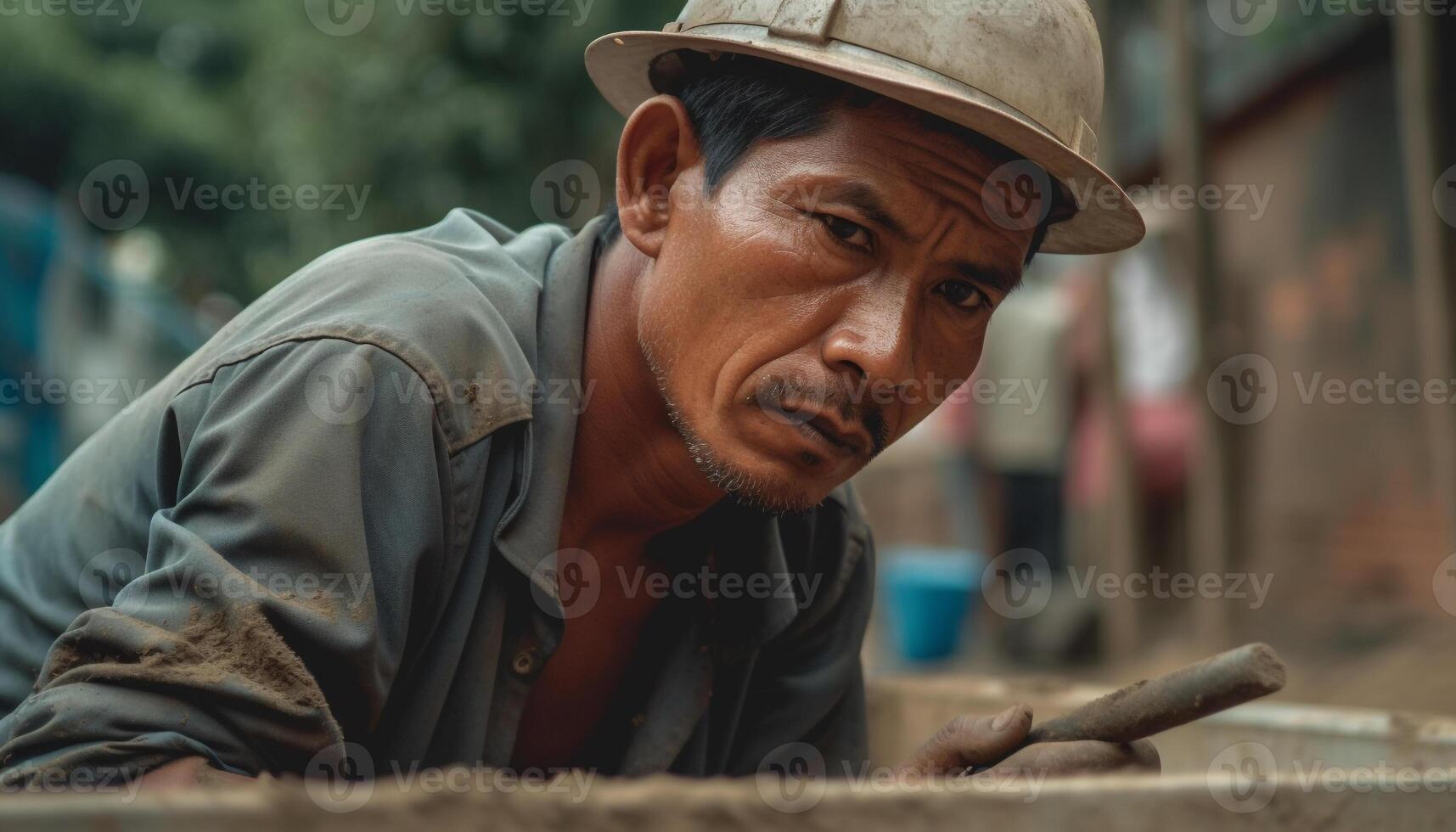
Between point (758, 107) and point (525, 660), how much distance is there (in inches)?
34.5

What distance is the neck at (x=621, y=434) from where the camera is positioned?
2.17 m

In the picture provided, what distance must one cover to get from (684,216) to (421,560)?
63 centimetres

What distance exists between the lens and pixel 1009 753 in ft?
5.84

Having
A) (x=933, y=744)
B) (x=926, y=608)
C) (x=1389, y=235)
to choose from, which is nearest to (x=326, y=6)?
(x=926, y=608)

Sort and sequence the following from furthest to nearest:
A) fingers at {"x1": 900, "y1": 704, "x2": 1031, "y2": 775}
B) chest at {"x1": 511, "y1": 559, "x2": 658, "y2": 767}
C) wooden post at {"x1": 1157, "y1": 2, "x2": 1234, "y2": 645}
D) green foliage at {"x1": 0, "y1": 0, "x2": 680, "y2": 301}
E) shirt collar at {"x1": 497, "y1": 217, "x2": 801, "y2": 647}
Answer: green foliage at {"x1": 0, "y1": 0, "x2": 680, "y2": 301} < wooden post at {"x1": 1157, "y1": 2, "x2": 1234, "y2": 645} < chest at {"x1": 511, "y1": 559, "x2": 658, "y2": 767} < shirt collar at {"x1": 497, "y1": 217, "x2": 801, "y2": 647} < fingers at {"x1": 900, "y1": 704, "x2": 1031, "y2": 775}

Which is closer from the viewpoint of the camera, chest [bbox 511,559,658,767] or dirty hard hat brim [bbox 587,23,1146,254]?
dirty hard hat brim [bbox 587,23,1146,254]

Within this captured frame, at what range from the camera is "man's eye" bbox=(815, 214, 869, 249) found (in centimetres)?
190

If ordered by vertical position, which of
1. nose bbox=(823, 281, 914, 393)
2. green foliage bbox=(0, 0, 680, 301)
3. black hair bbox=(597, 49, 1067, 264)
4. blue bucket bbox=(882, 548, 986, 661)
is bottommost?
blue bucket bbox=(882, 548, 986, 661)

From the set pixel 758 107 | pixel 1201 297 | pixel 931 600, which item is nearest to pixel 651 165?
pixel 758 107

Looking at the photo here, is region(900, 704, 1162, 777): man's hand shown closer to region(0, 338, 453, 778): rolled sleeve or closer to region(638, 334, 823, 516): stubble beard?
region(638, 334, 823, 516): stubble beard

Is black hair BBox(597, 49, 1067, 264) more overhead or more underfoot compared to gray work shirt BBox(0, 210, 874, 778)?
more overhead

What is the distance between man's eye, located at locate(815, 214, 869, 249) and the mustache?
0.20m

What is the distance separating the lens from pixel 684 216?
2055 mm

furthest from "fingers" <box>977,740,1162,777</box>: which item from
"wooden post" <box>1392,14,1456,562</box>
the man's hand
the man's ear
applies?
"wooden post" <box>1392,14,1456,562</box>
